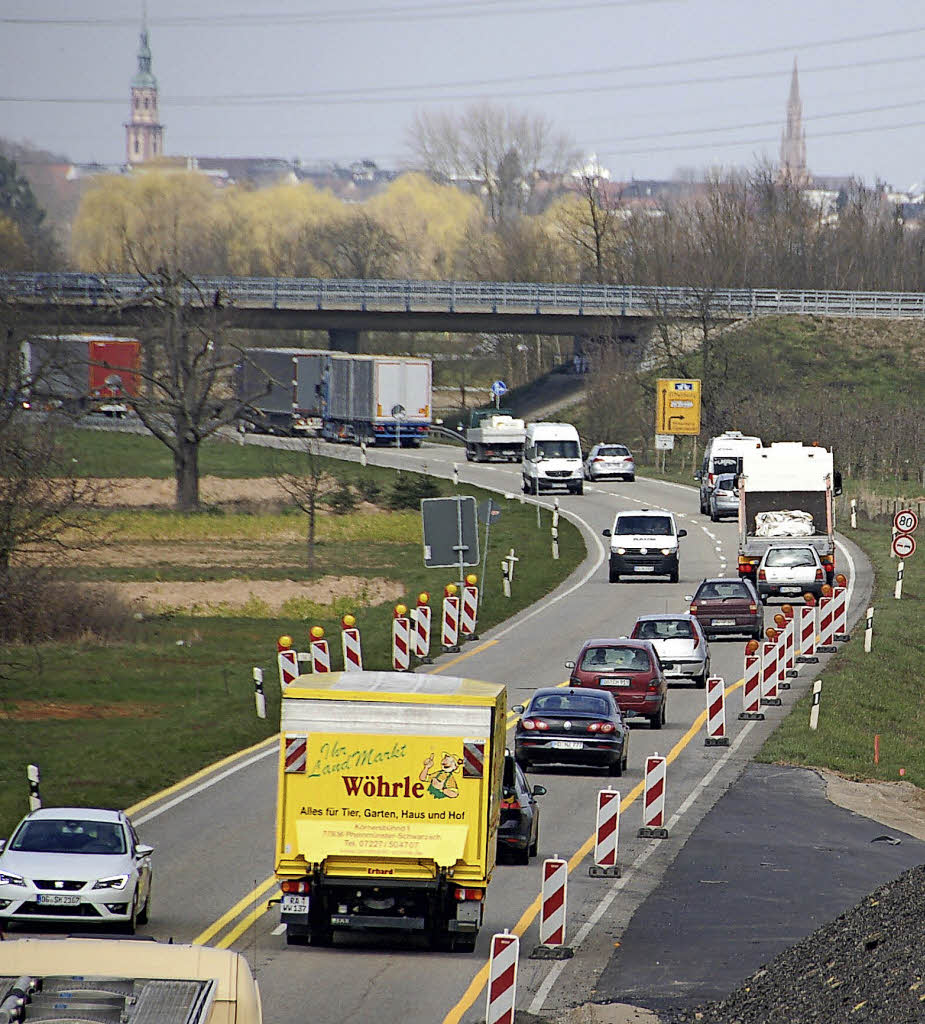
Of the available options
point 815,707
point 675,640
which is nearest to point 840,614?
point 675,640

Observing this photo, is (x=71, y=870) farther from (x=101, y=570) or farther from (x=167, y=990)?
(x=101, y=570)

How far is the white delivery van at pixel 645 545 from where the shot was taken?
1991 inches

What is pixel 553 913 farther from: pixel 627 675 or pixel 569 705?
pixel 627 675

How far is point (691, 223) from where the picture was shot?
135375 mm

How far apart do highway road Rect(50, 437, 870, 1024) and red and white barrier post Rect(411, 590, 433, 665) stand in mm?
636

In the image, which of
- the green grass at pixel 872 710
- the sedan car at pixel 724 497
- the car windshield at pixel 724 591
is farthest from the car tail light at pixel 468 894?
the sedan car at pixel 724 497

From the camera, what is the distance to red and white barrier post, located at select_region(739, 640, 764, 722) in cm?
3200

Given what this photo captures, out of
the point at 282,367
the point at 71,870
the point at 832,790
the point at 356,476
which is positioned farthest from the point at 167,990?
the point at 282,367

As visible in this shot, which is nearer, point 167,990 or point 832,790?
point 167,990

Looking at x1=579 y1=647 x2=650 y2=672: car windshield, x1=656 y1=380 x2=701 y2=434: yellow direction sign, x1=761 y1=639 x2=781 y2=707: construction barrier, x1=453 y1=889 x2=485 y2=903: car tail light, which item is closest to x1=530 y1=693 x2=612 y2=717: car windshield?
x1=579 y1=647 x2=650 y2=672: car windshield

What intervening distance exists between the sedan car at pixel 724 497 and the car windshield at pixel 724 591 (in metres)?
23.1

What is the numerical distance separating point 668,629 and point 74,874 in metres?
19.9

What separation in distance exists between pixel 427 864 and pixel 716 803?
9410 millimetres

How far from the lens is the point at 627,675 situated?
99.4 feet
